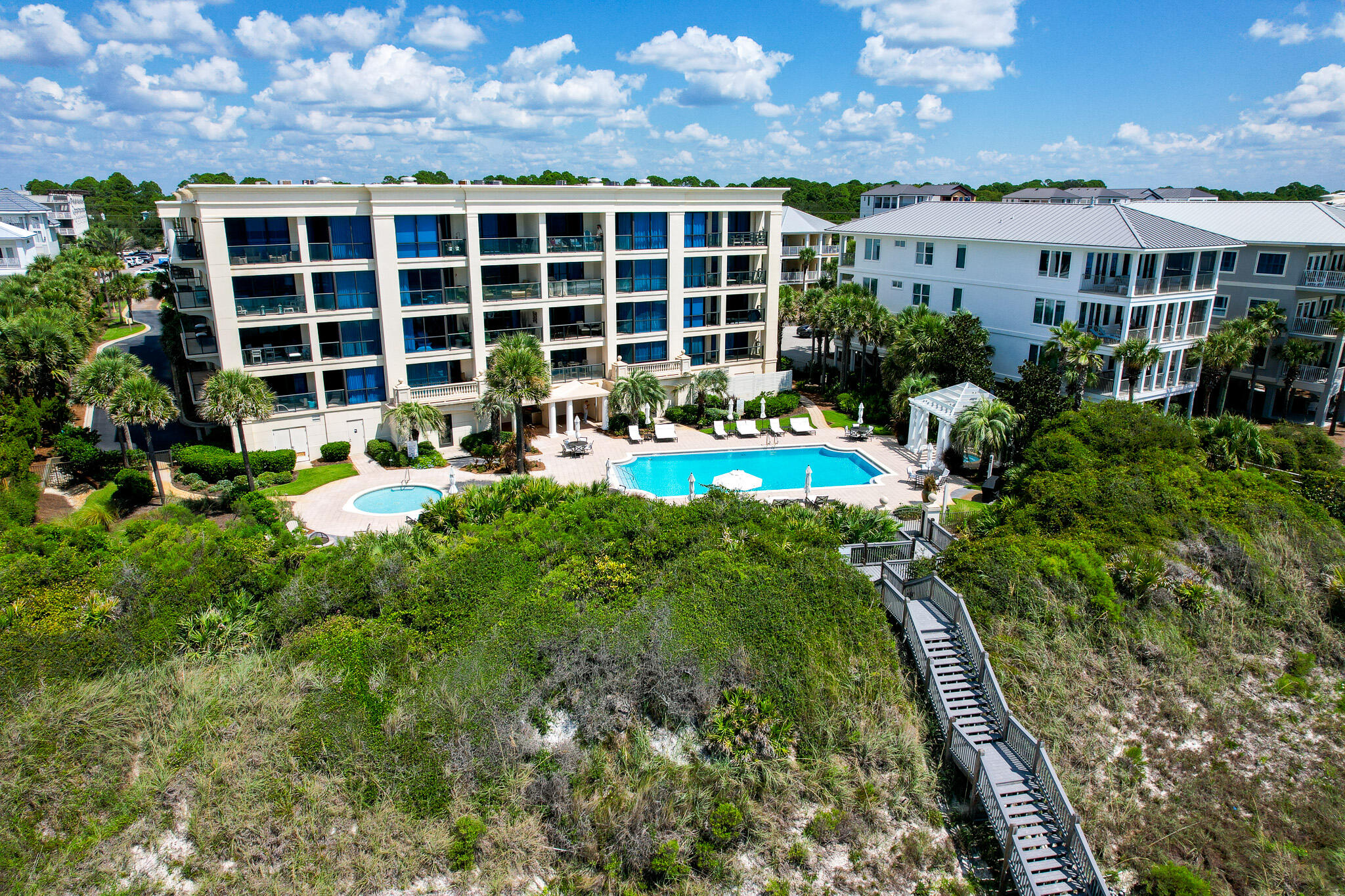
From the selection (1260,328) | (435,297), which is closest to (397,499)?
(435,297)

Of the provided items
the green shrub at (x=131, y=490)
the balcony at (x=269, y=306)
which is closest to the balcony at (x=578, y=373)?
the balcony at (x=269, y=306)

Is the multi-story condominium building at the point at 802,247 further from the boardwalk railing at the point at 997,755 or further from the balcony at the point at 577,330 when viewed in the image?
the boardwalk railing at the point at 997,755

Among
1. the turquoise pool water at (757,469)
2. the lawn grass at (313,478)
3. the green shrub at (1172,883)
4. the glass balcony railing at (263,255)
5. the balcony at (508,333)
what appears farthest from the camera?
the balcony at (508,333)

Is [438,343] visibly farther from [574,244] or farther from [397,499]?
[397,499]

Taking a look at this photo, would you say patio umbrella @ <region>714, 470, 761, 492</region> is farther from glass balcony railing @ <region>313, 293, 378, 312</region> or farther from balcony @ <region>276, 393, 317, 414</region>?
balcony @ <region>276, 393, 317, 414</region>

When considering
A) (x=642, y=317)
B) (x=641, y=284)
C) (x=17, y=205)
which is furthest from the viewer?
(x=17, y=205)

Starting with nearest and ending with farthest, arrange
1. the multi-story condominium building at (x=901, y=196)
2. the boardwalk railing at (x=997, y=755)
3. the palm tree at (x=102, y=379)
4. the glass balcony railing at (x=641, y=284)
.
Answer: the boardwalk railing at (x=997, y=755), the palm tree at (x=102, y=379), the glass balcony railing at (x=641, y=284), the multi-story condominium building at (x=901, y=196)

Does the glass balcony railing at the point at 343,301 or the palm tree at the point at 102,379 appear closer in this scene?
the palm tree at the point at 102,379
